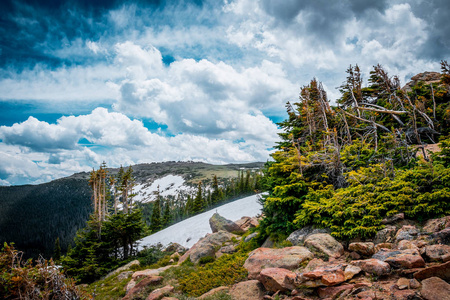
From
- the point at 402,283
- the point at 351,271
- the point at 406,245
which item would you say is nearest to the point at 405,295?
the point at 402,283

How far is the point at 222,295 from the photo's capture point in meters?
6.62

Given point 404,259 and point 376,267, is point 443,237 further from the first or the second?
point 376,267

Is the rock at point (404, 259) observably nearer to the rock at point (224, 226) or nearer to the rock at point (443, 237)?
the rock at point (443, 237)

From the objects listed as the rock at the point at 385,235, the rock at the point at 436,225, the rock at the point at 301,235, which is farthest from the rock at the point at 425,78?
the rock at the point at 385,235

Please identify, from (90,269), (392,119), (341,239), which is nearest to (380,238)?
(341,239)

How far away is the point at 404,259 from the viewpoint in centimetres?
429

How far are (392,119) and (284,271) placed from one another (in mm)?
17889

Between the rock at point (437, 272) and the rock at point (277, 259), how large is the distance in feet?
10.1

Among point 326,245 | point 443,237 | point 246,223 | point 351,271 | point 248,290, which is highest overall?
point 443,237

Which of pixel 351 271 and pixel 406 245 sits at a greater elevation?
pixel 406 245

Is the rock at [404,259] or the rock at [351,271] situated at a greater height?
the rock at [404,259]

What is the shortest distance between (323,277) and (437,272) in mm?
2019

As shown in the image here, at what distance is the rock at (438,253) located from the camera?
401 cm

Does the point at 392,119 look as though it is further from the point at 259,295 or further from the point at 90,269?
the point at 90,269
